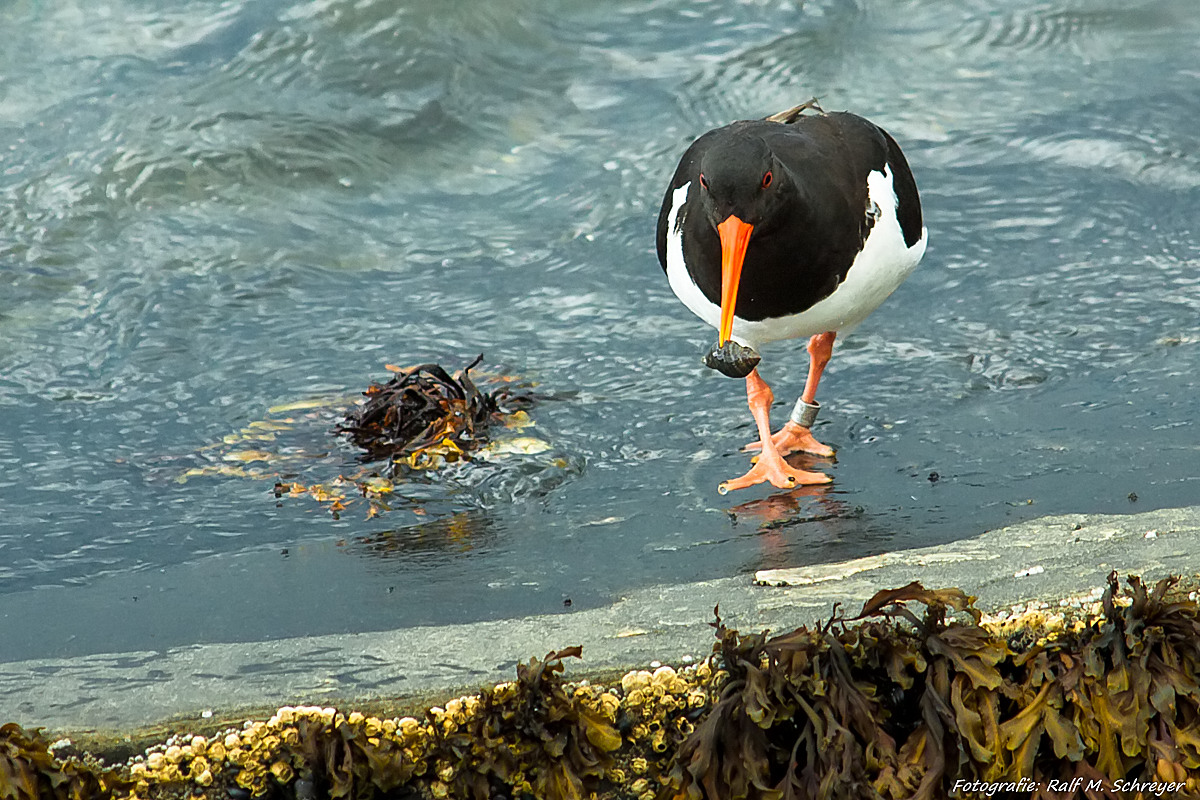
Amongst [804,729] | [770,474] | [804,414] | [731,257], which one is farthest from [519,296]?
[804,729]

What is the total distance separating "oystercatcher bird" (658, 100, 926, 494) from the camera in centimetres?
357

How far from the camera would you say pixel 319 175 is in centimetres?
713

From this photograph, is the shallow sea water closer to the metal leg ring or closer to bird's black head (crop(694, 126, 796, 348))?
the metal leg ring

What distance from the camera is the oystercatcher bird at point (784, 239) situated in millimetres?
3568

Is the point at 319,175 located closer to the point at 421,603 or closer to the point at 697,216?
the point at 697,216

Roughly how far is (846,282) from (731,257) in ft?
1.63

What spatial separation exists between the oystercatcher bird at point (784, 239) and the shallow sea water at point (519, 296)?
397 millimetres

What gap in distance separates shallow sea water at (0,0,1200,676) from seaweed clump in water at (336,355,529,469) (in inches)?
5.7

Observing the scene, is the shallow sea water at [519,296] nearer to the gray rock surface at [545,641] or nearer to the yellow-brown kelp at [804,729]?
the gray rock surface at [545,641]

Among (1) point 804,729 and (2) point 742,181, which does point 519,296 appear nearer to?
(2) point 742,181

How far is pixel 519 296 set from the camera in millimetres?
5559

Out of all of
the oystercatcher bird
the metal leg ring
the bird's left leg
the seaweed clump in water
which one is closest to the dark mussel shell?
the oystercatcher bird

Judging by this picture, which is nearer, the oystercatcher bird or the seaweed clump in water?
the oystercatcher bird

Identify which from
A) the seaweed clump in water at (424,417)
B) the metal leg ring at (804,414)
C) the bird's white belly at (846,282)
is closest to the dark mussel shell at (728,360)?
the bird's white belly at (846,282)
